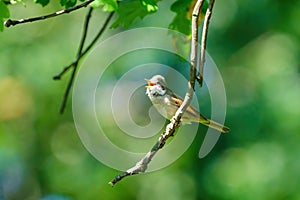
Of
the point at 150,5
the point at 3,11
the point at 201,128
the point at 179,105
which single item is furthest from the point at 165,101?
the point at 201,128

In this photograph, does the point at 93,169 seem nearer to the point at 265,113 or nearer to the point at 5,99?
the point at 5,99

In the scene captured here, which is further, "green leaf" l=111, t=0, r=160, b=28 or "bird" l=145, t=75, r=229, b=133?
"green leaf" l=111, t=0, r=160, b=28

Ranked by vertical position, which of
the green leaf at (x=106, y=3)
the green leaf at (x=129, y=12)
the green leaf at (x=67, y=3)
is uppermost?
the green leaf at (x=106, y=3)

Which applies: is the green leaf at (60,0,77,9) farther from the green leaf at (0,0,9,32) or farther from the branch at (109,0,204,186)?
the branch at (109,0,204,186)

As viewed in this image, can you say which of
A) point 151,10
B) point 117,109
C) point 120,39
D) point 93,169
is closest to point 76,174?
point 93,169

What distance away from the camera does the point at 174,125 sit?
122 cm

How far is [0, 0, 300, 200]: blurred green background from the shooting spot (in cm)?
568

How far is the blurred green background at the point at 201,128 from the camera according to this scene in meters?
5.68

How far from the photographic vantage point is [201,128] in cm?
548

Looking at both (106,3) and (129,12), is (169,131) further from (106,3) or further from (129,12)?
(129,12)

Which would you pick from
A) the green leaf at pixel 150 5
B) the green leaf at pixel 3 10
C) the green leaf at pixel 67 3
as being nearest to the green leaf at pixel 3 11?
the green leaf at pixel 3 10

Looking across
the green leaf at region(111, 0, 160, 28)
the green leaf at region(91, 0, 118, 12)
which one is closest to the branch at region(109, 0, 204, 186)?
the green leaf at region(91, 0, 118, 12)

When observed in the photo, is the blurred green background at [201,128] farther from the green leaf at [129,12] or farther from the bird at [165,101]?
the bird at [165,101]

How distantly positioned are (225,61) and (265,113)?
725 millimetres
